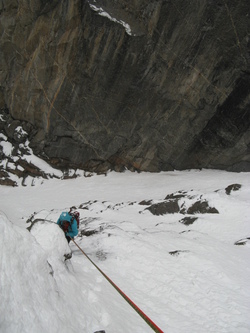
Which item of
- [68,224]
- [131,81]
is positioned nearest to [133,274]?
[68,224]

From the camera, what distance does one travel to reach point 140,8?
65.3ft

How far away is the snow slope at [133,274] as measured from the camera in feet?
13.1

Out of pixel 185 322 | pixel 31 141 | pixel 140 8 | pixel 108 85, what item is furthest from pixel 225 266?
pixel 31 141

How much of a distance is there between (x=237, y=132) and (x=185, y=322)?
22.7 metres

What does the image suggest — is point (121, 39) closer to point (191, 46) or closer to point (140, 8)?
point (140, 8)

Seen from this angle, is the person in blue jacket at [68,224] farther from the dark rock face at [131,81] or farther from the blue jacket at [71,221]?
the dark rock face at [131,81]

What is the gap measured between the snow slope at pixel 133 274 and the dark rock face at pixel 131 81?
10.8 metres

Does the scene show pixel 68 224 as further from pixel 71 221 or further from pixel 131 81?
pixel 131 81

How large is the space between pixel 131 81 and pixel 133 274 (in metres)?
18.7

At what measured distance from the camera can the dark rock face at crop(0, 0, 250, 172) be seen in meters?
20.1

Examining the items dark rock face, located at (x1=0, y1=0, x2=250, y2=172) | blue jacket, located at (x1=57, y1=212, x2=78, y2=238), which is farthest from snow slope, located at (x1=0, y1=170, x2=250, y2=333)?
dark rock face, located at (x1=0, y1=0, x2=250, y2=172)

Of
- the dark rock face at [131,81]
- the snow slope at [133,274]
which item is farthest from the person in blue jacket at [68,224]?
the dark rock face at [131,81]

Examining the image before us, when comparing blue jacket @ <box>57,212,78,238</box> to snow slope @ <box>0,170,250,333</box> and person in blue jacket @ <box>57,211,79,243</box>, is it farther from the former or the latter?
snow slope @ <box>0,170,250,333</box>

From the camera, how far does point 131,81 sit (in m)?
22.6
